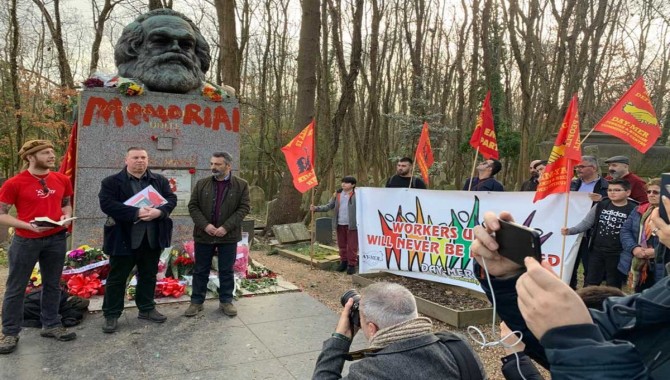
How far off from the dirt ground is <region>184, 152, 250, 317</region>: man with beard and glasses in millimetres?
1541

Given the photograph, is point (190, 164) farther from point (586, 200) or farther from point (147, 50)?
point (586, 200)

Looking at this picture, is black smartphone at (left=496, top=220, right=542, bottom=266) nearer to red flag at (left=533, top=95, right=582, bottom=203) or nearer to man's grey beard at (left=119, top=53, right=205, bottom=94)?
red flag at (left=533, top=95, right=582, bottom=203)

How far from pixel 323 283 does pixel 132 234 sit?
374 cm

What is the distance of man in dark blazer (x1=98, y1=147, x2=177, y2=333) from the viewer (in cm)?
497

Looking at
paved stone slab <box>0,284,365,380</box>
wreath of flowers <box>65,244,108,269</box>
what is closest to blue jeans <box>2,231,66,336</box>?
paved stone slab <box>0,284,365,380</box>

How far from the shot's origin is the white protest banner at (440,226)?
580cm

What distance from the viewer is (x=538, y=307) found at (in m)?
1.07

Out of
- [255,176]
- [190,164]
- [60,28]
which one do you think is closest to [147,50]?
[190,164]

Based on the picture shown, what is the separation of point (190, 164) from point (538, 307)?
7.06 m

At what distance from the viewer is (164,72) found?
7398mm

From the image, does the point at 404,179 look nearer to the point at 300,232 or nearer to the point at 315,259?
the point at 315,259

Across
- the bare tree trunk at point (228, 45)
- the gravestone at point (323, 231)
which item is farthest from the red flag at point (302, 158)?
the bare tree trunk at point (228, 45)

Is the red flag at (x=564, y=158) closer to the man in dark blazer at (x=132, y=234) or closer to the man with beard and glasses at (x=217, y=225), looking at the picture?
the man with beard and glasses at (x=217, y=225)

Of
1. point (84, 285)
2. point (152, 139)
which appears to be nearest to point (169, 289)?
point (84, 285)
